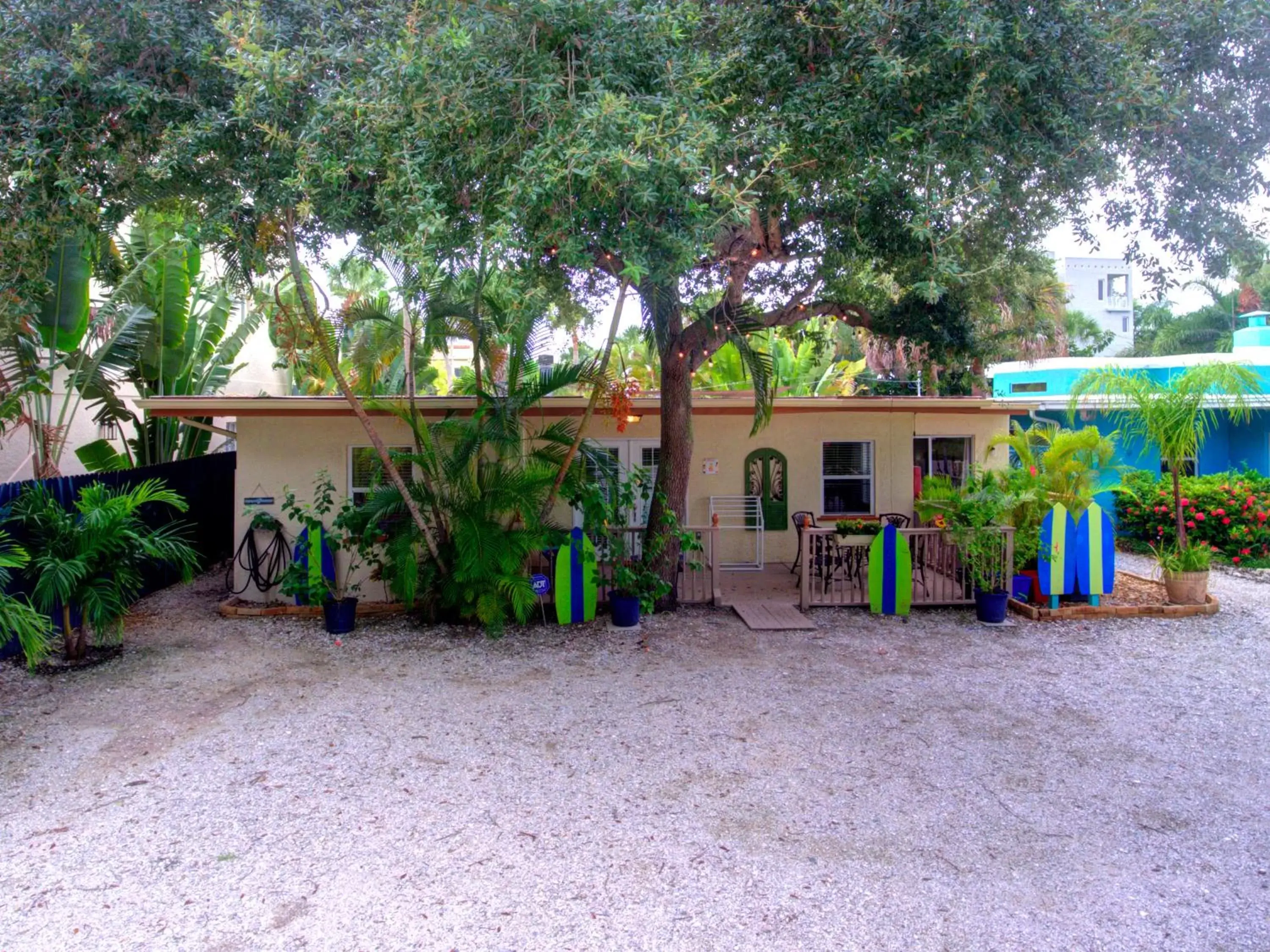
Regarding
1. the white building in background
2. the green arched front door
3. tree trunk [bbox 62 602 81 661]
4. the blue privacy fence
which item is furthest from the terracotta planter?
the white building in background

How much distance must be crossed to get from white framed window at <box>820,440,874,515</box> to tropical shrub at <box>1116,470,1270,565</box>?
4020 millimetres

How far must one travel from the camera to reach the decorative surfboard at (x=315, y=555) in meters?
9.55

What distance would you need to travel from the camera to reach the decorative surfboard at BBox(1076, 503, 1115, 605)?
977 centimetres

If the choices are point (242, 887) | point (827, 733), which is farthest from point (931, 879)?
point (242, 887)

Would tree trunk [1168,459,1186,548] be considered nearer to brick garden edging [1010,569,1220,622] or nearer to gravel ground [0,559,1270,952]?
brick garden edging [1010,569,1220,622]

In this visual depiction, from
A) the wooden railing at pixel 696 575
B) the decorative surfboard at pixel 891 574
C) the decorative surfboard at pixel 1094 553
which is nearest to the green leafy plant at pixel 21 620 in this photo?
the wooden railing at pixel 696 575

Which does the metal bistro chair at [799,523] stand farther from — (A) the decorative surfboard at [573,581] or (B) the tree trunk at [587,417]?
(B) the tree trunk at [587,417]

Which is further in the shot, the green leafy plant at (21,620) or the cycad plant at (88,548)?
the cycad plant at (88,548)

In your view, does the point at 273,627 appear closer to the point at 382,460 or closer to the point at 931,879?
the point at 382,460

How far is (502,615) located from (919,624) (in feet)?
14.6

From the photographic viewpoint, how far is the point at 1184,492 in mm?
13742

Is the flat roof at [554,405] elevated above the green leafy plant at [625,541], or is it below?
above

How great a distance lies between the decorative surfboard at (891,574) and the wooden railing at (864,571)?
0.22 metres

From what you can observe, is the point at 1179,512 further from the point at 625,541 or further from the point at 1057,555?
the point at 625,541
